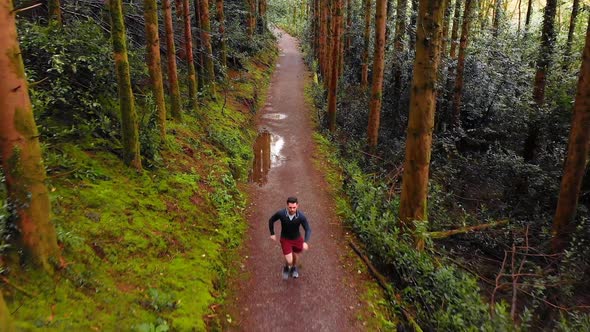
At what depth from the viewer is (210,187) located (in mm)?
10586

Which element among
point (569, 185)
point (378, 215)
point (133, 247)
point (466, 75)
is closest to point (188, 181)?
point (133, 247)

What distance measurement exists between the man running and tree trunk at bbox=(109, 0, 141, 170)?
348 centimetres

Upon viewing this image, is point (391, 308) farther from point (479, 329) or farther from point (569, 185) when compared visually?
point (569, 185)

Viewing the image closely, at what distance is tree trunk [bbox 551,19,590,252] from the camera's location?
335 inches

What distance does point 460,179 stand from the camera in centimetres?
1405

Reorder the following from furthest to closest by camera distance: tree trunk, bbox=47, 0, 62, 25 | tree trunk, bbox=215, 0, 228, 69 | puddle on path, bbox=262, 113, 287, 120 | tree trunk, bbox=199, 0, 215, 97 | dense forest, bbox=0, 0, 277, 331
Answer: puddle on path, bbox=262, 113, 287, 120 → tree trunk, bbox=215, 0, 228, 69 → tree trunk, bbox=199, 0, 215, 97 → tree trunk, bbox=47, 0, 62, 25 → dense forest, bbox=0, 0, 277, 331

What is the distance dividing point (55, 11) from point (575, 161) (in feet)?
40.4

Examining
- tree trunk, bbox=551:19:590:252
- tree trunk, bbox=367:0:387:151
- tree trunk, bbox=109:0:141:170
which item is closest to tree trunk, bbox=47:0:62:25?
tree trunk, bbox=109:0:141:170

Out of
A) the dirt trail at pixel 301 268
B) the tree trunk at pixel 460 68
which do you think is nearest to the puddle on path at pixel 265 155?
the dirt trail at pixel 301 268

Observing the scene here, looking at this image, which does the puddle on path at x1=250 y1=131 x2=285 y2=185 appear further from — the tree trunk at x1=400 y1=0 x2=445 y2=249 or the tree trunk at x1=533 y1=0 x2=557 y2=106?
the tree trunk at x1=533 y1=0 x2=557 y2=106

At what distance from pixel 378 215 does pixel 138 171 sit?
231 inches

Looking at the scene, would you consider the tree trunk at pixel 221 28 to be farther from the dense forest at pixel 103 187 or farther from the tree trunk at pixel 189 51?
the dense forest at pixel 103 187

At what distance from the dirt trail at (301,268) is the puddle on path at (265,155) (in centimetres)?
4

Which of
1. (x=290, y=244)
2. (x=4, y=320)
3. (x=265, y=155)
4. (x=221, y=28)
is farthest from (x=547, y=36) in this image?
(x=4, y=320)
